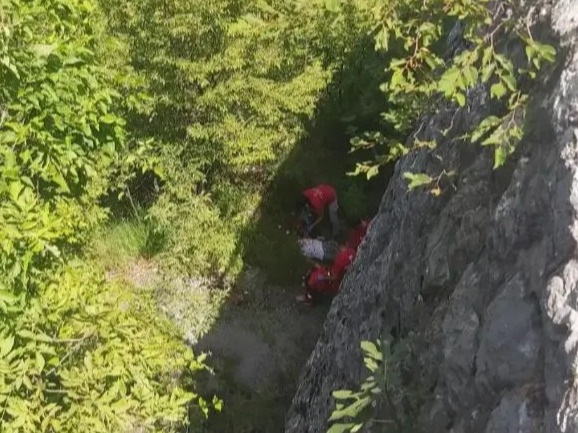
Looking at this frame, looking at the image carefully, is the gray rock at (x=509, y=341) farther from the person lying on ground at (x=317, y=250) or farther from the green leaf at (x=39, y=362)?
the person lying on ground at (x=317, y=250)

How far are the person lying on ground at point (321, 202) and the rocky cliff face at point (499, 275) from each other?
4.30 metres

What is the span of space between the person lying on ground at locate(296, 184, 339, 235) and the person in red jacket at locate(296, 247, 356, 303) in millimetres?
841

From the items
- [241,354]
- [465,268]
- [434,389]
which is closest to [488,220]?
[465,268]

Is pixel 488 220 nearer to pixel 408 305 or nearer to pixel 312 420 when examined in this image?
pixel 408 305

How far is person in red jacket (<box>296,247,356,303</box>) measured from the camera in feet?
28.7

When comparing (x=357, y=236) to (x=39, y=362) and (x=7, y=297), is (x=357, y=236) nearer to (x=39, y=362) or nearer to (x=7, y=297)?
(x=39, y=362)

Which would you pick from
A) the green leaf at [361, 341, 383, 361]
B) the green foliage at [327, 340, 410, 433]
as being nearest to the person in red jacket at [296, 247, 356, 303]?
the green foliage at [327, 340, 410, 433]

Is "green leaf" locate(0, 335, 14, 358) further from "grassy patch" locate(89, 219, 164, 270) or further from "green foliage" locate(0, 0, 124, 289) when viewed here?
"grassy patch" locate(89, 219, 164, 270)

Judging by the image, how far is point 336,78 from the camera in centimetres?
955

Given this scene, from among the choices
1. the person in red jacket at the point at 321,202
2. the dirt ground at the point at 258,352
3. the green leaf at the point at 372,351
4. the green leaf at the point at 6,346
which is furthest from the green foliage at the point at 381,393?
the person in red jacket at the point at 321,202

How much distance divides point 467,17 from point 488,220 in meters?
1.05

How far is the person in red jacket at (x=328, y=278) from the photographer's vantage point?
8742 mm

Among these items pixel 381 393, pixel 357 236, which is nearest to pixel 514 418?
pixel 381 393

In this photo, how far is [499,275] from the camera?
338 cm
